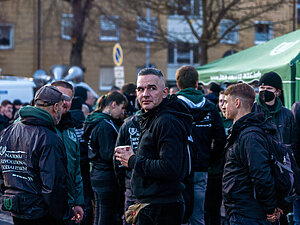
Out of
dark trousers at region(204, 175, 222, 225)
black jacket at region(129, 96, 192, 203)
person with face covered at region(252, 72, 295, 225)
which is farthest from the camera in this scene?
dark trousers at region(204, 175, 222, 225)

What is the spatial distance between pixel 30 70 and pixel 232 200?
28948mm

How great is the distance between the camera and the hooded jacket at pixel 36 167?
13.5 ft

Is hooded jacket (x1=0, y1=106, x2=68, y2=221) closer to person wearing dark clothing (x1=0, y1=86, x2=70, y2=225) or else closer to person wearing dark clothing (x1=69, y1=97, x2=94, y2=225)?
person wearing dark clothing (x1=0, y1=86, x2=70, y2=225)

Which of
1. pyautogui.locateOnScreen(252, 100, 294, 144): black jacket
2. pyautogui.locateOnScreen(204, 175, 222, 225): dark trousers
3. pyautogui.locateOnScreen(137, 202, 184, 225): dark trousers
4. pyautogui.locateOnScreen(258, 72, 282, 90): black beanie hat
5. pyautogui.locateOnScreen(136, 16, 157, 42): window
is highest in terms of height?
pyautogui.locateOnScreen(136, 16, 157, 42): window

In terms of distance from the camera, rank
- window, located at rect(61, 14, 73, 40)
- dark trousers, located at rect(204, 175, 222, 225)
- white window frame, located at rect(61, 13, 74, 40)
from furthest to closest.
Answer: white window frame, located at rect(61, 13, 74, 40), window, located at rect(61, 14, 73, 40), dark trousers, located at rect(204, 175, 222, 225)

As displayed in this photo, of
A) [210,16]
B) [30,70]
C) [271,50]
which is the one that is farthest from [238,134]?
[30,70]

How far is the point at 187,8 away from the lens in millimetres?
20438

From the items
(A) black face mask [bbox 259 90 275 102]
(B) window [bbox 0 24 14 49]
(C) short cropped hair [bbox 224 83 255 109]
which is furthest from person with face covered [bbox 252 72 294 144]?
(B) window [bbox 0 24 14 49]

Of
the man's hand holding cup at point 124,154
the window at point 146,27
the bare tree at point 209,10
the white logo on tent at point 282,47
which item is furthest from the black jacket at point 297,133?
the window at point 146,27

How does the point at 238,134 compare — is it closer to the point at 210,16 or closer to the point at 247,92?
the point at 247,92

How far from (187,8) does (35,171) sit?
56.0 ft

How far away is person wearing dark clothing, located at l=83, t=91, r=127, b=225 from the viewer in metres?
6.29

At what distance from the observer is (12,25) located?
105 ft

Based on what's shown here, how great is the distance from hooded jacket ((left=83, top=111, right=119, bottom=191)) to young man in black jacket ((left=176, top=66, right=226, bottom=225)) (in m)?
0.97
